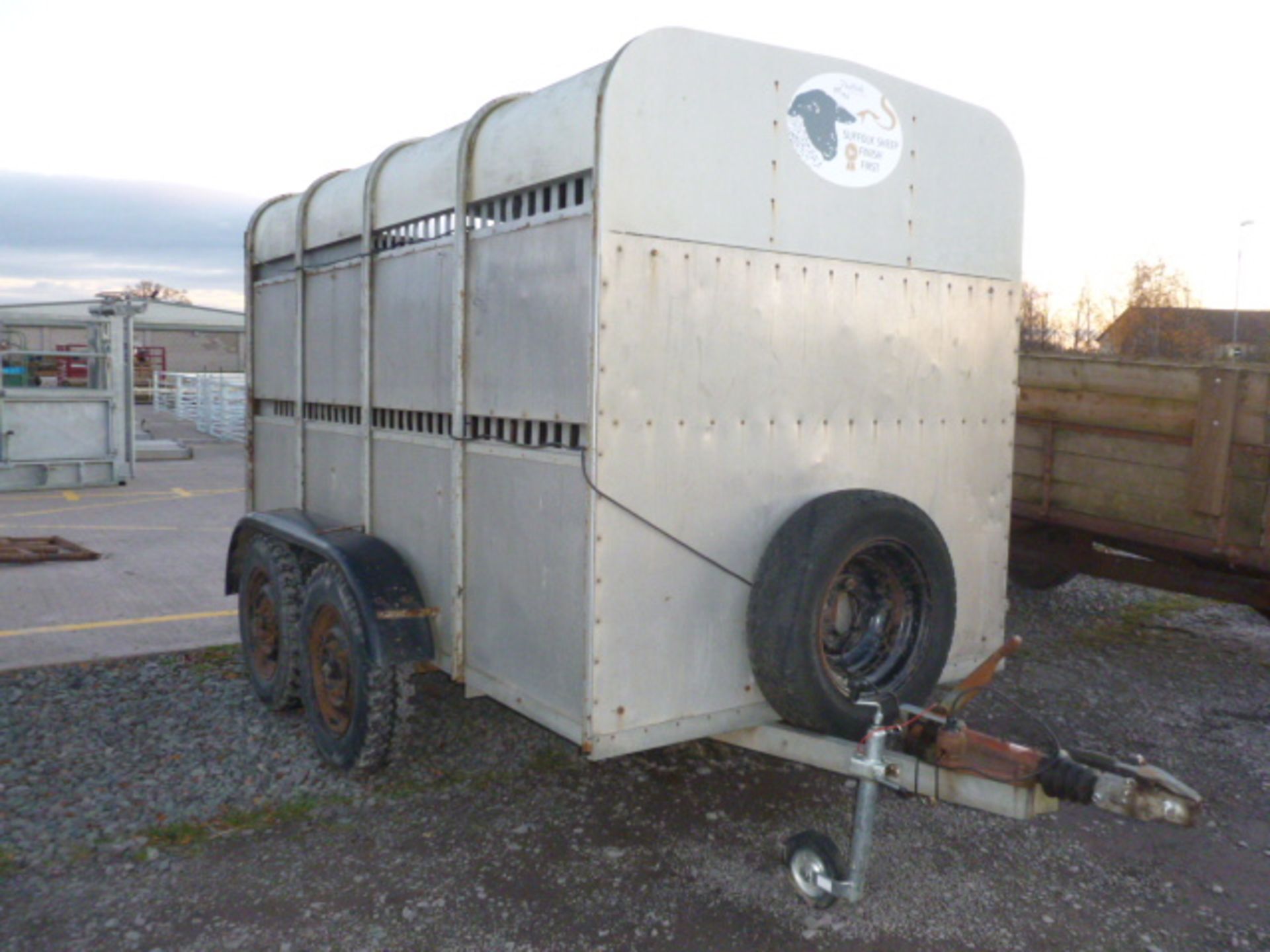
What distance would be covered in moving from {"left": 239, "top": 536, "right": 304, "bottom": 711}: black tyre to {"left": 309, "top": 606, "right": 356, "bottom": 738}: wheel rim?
30 centimetres

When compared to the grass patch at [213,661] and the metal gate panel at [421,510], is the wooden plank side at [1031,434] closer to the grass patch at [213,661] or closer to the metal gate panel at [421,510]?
the metal gate panel at [421,510]

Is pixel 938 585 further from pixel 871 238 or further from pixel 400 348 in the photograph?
pixel 400 348

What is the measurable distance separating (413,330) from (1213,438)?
15.3 feet

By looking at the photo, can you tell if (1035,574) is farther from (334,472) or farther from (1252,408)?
(334,472)

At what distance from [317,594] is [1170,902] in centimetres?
371

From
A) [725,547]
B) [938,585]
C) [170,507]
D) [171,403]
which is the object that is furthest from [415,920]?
[171,403]

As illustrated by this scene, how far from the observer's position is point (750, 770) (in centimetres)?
495

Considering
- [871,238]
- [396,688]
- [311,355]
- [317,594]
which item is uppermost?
[871,238]

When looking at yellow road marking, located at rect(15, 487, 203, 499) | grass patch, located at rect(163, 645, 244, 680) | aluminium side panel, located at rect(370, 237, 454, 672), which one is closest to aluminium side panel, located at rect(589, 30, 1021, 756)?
aluminium side panel, located at rect(370, 237, 454, 672)

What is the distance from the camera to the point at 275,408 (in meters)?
6.33

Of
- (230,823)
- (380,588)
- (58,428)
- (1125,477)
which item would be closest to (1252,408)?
(1125,477)

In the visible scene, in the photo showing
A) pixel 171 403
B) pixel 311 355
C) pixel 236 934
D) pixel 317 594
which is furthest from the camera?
pixel 171 403

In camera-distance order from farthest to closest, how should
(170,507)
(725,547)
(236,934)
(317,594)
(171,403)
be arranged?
1. (171,403)
2. (170,507)
3. (317,594)
4. (725,547)
5. (236,934)

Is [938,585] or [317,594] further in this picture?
[317,594]
